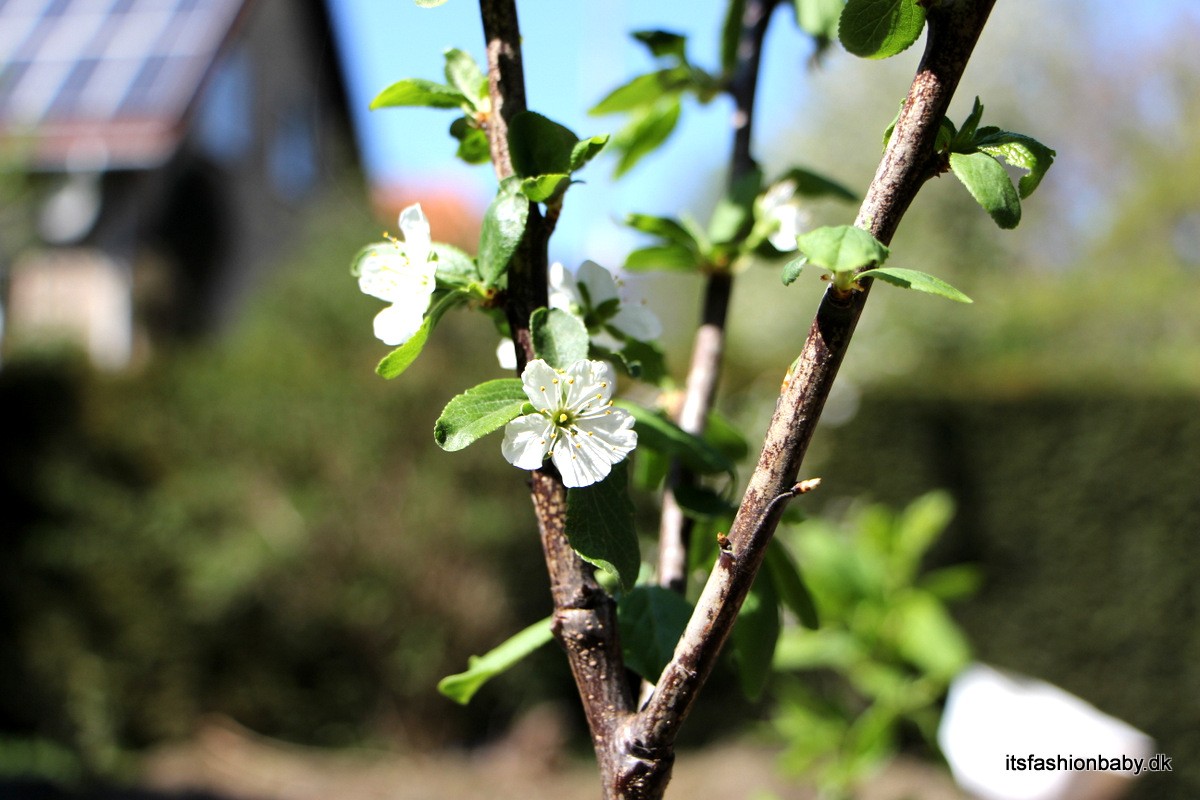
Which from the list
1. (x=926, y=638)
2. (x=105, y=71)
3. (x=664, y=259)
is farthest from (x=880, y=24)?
(x=105, y=71)

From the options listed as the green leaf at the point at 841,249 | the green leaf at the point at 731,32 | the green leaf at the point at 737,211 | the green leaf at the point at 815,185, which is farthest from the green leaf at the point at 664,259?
the green leaf at the point at 841,249

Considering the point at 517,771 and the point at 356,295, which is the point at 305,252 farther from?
the point at 517,771

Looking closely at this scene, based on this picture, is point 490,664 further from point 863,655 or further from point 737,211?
point 863,655

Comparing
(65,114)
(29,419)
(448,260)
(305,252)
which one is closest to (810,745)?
(448,260)

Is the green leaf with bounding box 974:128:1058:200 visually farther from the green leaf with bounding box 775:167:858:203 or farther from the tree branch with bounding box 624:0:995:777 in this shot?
the green leaf with bounding box 775:167:858:203

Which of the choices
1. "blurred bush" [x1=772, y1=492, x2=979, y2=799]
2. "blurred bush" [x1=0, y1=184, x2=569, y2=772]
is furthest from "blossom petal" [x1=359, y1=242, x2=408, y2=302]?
"blurred bush" [x1=0, y1=184, x2=569, y2=772]

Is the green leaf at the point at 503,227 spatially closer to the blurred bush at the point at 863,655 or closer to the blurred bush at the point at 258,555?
the blurred bush at the point at 863,655
